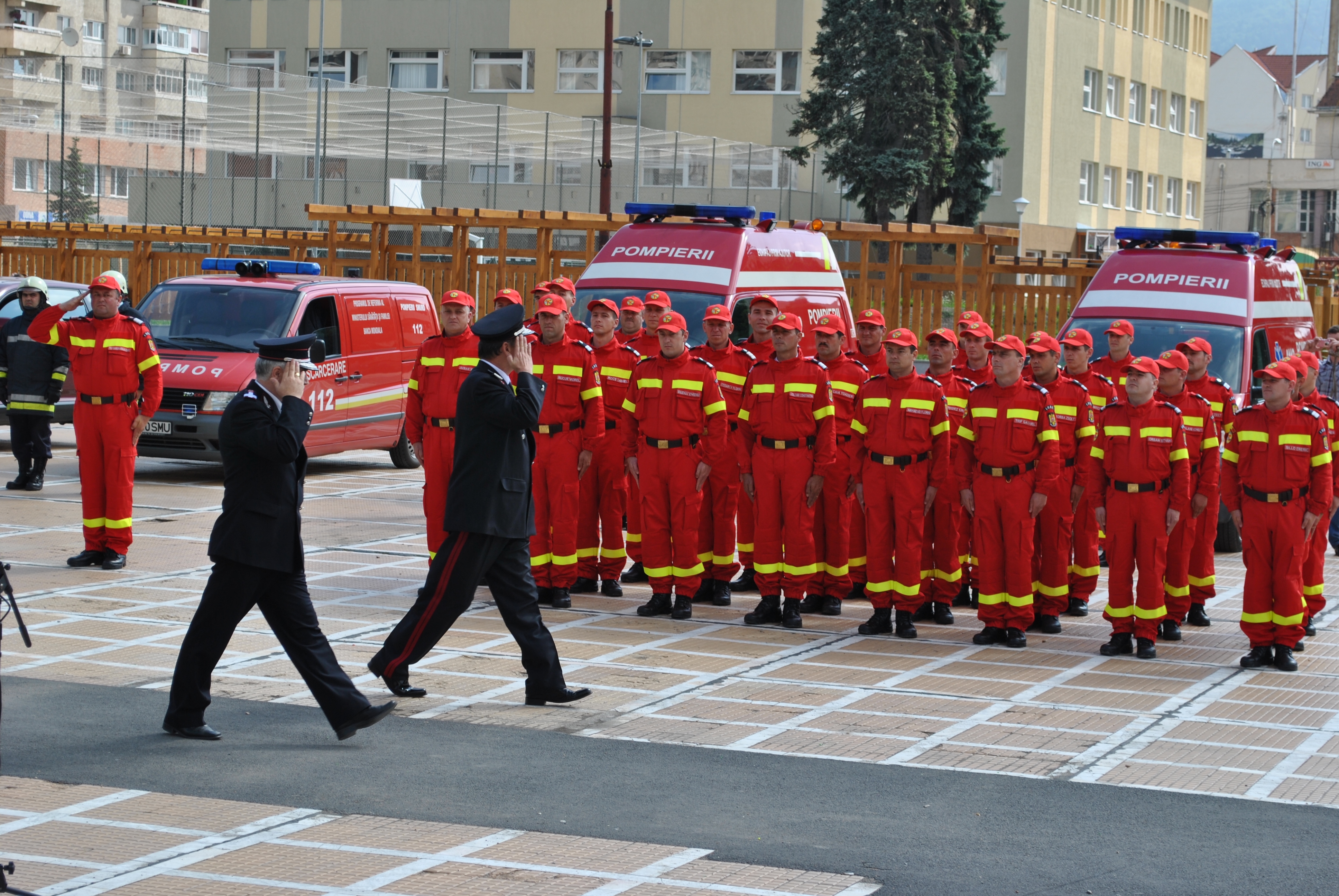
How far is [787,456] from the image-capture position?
36.3 ft

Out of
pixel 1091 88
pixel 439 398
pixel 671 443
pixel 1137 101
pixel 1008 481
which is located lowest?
pixel 1008 481

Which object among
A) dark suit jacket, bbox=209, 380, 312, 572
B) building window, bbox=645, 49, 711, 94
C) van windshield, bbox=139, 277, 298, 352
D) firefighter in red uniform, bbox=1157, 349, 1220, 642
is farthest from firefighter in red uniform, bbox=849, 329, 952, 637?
building window, bbox=645, 49, 711, 94

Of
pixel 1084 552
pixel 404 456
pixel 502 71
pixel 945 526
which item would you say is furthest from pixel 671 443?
pixel 502 71

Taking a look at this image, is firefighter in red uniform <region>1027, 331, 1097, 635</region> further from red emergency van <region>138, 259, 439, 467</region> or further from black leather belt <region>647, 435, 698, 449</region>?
red emergency van <region>138, 259, 439, 467</region>

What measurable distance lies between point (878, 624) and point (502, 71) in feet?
166

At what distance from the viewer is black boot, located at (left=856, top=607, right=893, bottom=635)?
35.9 ft

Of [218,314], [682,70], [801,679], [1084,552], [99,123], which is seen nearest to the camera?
[801,679]

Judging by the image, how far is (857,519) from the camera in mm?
11992

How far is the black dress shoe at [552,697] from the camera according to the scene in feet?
28.2

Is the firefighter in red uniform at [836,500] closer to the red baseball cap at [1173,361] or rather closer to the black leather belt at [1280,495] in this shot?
the red baseball cap at [1173,361]

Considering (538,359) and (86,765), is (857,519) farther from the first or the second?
(86,765)

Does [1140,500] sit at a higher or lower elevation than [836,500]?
higher

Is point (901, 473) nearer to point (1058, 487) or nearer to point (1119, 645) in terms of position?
point (1058, 487)

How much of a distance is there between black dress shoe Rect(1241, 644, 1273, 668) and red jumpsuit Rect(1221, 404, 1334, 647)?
1.7 inches
